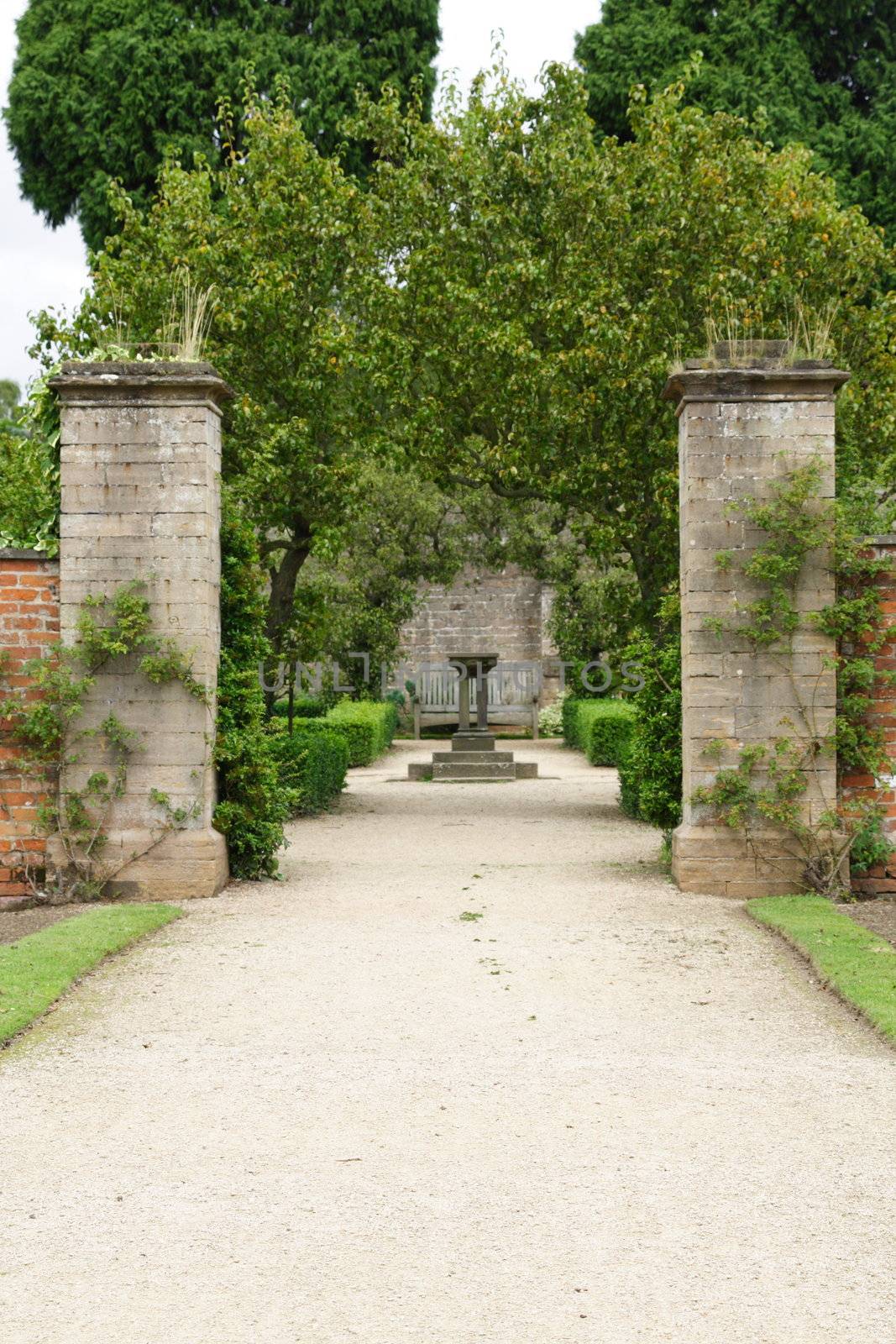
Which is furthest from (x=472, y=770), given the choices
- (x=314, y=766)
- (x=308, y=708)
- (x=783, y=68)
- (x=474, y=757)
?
(x=783, y=68)

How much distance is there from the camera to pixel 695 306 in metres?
13.0

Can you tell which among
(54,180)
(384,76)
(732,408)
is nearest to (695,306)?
(732,408)

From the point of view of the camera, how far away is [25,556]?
840 cm

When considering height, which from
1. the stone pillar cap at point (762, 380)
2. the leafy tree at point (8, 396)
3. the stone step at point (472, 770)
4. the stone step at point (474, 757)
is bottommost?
the stone step at point (472, 770)

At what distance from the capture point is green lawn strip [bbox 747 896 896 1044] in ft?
18.0

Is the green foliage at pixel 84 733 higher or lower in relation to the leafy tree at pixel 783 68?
lower

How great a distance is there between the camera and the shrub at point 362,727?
66.6 feet

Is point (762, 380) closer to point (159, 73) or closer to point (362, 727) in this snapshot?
point (362, 727)

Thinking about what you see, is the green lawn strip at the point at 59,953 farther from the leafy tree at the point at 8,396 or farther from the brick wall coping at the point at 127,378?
the leafy tree at the point at 8,396

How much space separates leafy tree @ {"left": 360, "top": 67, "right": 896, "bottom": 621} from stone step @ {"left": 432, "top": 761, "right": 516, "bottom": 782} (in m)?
5.99

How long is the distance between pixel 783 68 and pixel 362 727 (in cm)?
1377

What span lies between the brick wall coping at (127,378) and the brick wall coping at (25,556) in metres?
0.96

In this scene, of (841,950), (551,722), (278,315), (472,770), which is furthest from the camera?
(551,722)

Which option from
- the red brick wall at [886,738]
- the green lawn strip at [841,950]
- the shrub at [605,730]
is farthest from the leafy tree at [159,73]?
the green lawn strip at [841,950]
